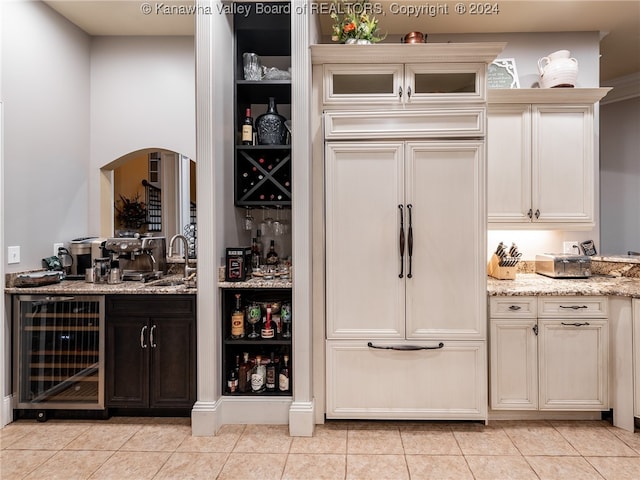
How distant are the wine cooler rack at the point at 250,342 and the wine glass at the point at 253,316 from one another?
3 centimetres

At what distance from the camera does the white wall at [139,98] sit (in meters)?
3.36

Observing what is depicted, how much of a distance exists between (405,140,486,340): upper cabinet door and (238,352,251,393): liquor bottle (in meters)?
1.09

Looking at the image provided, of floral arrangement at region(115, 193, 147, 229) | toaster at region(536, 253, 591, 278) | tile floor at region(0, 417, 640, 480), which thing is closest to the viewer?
tile floor at region(0, 417, 640, 480)

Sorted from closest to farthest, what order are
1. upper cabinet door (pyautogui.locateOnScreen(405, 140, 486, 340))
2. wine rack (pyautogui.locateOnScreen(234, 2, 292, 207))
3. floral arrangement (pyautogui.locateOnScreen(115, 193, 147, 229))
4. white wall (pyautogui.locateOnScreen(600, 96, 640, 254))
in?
1. upper cabinet door (pyautogui.locateOnScreen(405, 140, 486, 340))
2. wine rack (pyautogui.locateOnScreen(234, 2, 292, 207))
3. floral arrangement (pyautogui.locateOnScreen(115, 193, 147, 229))
4. white wall (pyautogui.locateOnScreen(600, 96, 640, 254))

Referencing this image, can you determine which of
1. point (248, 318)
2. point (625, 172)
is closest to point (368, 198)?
point (248, 318)

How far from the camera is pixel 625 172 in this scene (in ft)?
14.0

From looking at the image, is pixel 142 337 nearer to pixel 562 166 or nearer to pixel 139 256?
pixel 139 256

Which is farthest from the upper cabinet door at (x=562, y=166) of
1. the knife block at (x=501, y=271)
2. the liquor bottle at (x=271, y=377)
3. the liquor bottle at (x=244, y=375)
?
the liquor bottle at (x=244, y=375)

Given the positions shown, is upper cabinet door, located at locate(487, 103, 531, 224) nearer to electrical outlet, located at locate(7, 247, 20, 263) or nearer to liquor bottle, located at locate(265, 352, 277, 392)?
liquor bottle, located at locate(265, 352, 277, 392)

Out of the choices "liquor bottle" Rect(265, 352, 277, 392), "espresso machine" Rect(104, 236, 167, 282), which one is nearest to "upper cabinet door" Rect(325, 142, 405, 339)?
"liquor bottle" Rect(265, 352, 277, 392)

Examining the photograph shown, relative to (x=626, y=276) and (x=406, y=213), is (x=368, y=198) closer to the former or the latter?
(x=406, y=213)

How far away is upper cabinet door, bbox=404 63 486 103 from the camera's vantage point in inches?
100

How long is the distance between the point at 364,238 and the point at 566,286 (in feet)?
4.53

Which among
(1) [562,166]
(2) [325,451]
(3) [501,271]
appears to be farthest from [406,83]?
(2) [325,451]
